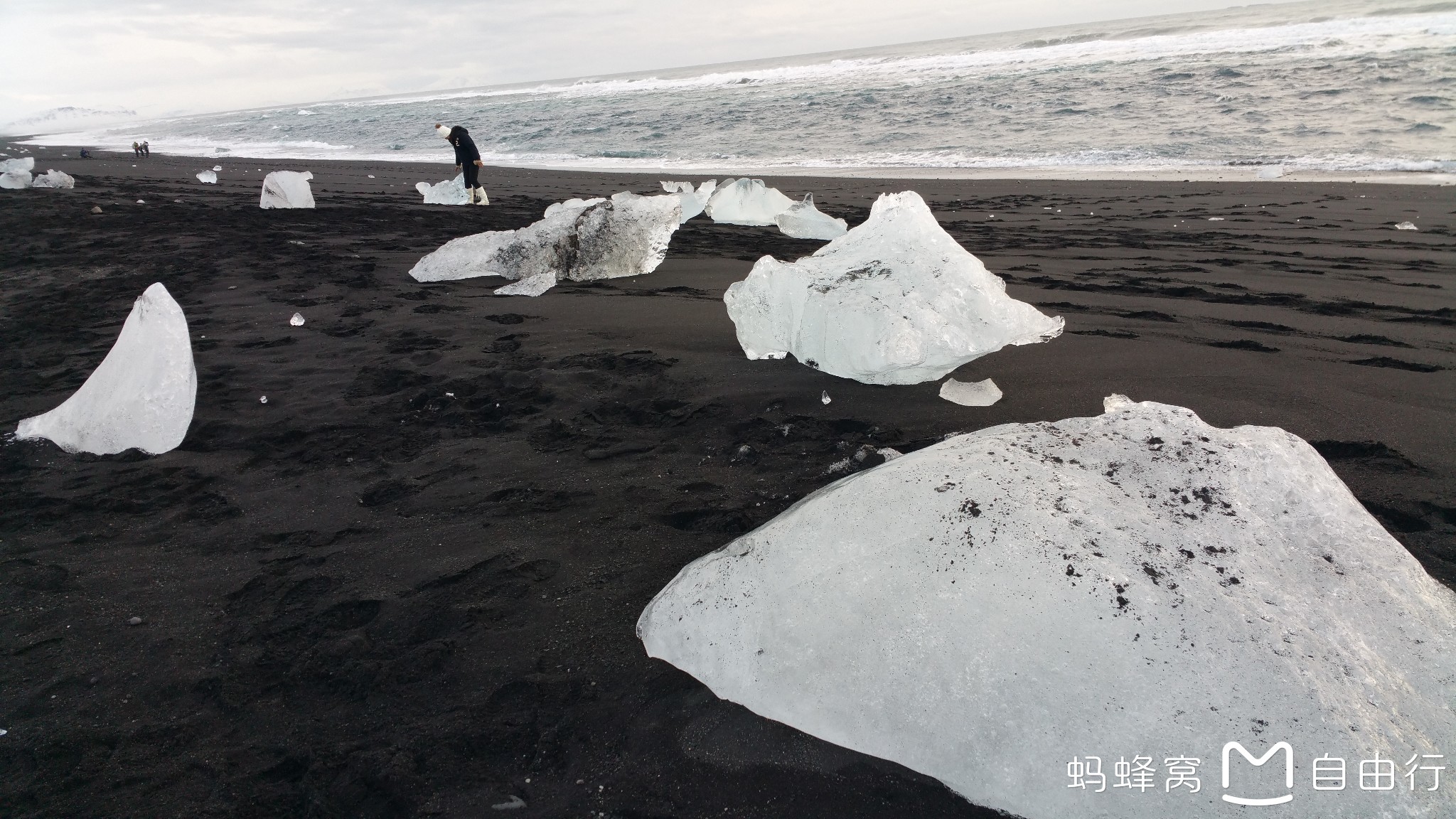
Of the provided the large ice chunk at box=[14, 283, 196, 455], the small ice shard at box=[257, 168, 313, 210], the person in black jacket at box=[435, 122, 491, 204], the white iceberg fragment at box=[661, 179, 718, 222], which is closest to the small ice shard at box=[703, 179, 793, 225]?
the white iceberg fragment at box=[661, 179, 718, 222]

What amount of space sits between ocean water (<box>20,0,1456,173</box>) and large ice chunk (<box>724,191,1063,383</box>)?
9.00 m

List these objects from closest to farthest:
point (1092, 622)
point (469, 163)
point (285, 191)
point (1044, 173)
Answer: point (1092, 622) < point (285, 191) < point (469, 163) < point (1044, 173)

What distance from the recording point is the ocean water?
10.8 m

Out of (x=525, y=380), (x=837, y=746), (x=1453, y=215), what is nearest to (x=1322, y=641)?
(x=837, y=746)

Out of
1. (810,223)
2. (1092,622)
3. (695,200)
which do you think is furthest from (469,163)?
(1092,622)

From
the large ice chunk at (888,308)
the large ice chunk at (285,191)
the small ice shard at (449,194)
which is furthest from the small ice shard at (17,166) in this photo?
the large ice chunk at (888,308)

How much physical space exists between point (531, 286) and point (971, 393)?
9.84 feet

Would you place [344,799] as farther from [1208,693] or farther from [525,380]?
[525,380]

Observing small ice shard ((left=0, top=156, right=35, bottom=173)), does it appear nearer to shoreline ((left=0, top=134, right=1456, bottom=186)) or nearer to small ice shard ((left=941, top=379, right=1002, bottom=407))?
shoreline ((left=0, top=134, right=1456, bottom=186))

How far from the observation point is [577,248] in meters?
4.93

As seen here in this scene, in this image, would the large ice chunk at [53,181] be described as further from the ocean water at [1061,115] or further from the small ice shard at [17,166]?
the ocean water at [1061,115]

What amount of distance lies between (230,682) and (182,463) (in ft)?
4.45

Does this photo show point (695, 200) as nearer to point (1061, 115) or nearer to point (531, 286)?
point (531, 286)

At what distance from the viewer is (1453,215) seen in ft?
18.4
